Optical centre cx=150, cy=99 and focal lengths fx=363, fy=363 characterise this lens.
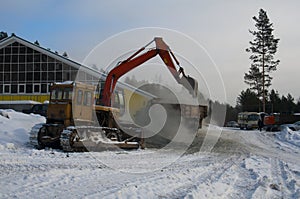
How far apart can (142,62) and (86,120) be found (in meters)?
3.91

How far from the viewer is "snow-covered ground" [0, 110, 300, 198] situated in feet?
21.5

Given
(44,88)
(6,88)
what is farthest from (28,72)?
(6,88)

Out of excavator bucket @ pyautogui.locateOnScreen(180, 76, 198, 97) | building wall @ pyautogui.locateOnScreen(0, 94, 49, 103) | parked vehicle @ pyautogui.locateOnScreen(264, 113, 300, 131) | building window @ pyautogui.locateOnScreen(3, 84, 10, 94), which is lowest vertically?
parked vehicle @ pyautogui.locateOnScreen(264, 113, 300, 131)

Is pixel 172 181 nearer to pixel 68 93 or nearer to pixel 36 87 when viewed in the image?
pixel 68 93

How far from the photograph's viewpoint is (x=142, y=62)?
16156 mm

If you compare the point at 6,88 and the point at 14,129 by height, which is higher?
the point at 6,88

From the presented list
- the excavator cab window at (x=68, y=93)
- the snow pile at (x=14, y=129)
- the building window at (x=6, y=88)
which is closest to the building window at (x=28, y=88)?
the building window at (x=6, y=88)

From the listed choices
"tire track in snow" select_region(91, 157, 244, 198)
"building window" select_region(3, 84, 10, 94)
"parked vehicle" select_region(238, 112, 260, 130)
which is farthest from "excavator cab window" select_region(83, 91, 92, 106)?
"parked vehicle" select_region(238, 112, 260, 130)

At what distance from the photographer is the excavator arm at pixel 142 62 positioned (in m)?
15.3

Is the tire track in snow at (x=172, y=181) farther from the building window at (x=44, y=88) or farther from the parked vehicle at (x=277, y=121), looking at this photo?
the building window at (x=44, y=88)

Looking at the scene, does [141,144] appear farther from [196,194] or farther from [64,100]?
[196,194]

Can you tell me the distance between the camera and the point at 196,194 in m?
6.52

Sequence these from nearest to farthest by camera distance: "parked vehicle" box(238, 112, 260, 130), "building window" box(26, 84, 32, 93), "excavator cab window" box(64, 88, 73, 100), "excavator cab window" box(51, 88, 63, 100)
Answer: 1. "excavator cab window" box(64, 88, 73, 100)
2. "excavator cab window" box(51, 88, 63, 100)
3. "building window" box(26, 84, 32, 93)
4. "parked vehicle" box(238, 112, 260, 130)

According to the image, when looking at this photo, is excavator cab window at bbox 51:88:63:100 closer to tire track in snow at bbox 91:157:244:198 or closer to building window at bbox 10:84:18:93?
tire track in snow at bbox 91:157:244:198
